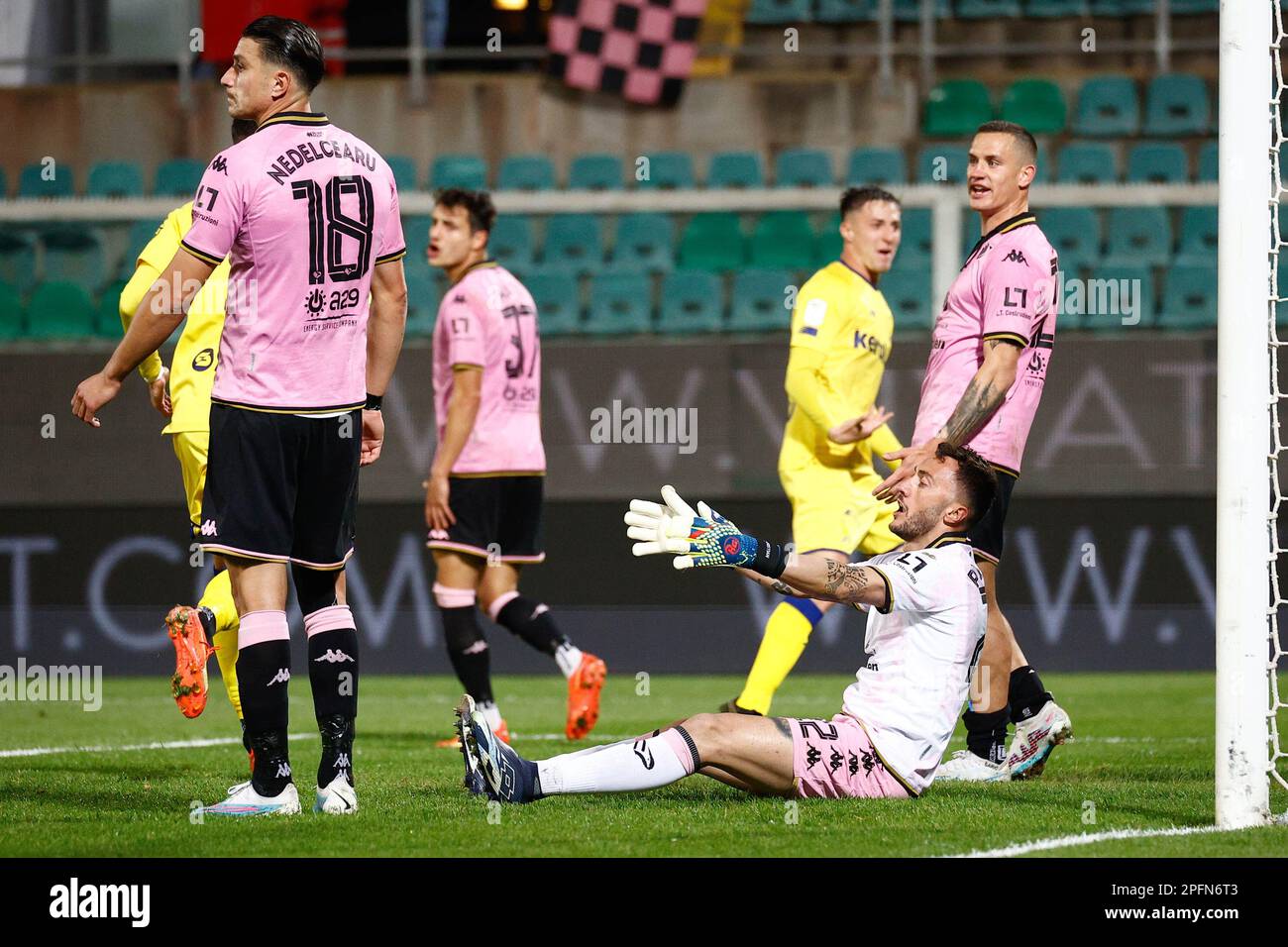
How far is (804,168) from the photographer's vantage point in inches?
531

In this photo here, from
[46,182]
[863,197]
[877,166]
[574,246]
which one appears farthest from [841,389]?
[46,182]

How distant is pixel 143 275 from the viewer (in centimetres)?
555

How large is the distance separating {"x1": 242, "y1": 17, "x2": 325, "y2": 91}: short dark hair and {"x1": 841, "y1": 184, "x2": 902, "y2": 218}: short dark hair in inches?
121

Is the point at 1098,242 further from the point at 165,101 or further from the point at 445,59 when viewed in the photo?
the point at 165,101

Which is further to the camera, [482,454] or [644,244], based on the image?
[644,244]

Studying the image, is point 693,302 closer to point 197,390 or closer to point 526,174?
point 526,174

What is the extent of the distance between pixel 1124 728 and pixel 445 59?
9186 mm

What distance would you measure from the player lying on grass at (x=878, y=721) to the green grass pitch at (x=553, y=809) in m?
0.11

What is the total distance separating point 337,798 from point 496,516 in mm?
3077

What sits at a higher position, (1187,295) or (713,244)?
(713,244)

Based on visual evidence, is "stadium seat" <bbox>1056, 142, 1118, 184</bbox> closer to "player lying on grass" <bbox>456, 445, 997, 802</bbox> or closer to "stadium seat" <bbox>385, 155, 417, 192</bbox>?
"stadium seat" <bbox>385, 155, 417, 192</bbox>

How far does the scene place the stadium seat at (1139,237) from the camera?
11.9 meters

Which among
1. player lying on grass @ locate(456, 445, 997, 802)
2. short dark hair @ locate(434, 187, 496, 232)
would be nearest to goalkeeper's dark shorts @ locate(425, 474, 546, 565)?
short dark hair @ locate(434, 187, 496, 232)

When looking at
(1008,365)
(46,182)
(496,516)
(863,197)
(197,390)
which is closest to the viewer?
(1008,365)
